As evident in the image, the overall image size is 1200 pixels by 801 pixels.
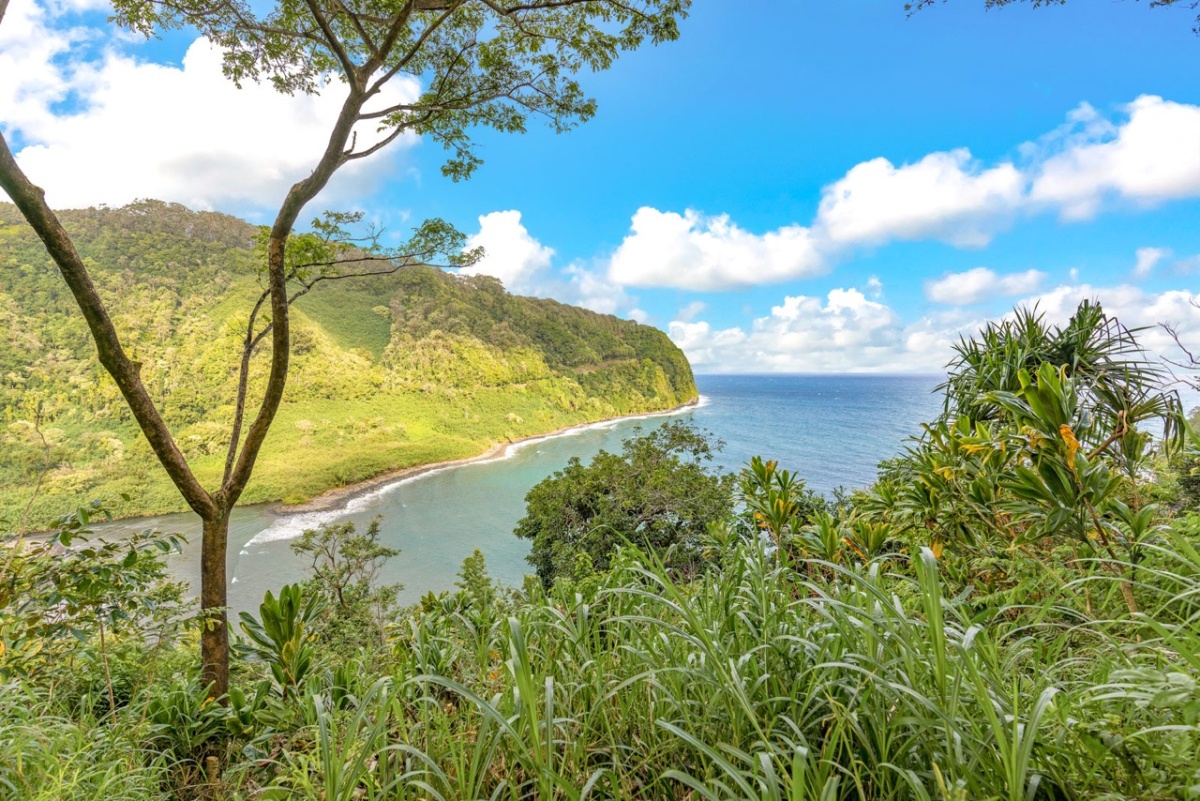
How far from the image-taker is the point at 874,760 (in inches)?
29.8

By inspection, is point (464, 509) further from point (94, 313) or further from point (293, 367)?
point (293, 367)

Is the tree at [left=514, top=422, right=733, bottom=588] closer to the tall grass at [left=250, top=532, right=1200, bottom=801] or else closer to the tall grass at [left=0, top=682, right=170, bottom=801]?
the tall grass at [left=0, top=682, right=170, bottom=801]

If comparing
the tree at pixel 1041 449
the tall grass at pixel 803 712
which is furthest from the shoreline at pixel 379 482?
the tall grass at pixel 803 712

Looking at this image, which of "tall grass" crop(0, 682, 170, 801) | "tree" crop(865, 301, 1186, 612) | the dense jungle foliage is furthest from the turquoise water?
"tall grass" crop(0, 682, 170, 801)

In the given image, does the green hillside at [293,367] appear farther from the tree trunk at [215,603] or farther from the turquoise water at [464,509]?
the tree trunk at [215,603]

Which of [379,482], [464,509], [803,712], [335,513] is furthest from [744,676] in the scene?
[379,482]

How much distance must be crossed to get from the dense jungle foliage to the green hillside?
15.7 meters

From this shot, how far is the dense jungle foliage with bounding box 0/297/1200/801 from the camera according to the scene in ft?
2.33

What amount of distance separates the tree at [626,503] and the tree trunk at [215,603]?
22.0 ft

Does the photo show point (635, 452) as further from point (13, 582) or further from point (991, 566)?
point (13, 582)

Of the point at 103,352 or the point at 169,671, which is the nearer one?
the point at 103,352

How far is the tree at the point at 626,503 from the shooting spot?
9.72 metres

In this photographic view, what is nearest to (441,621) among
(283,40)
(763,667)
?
(763,667)

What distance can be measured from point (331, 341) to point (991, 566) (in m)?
43.5
